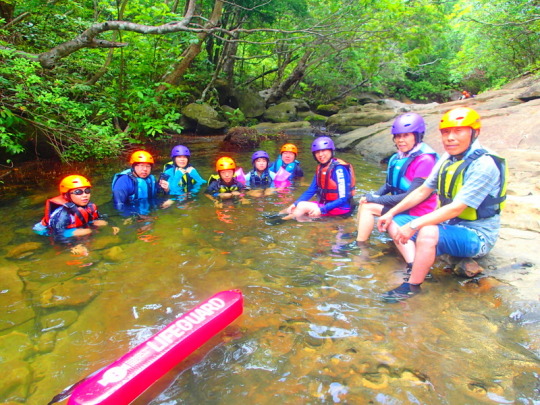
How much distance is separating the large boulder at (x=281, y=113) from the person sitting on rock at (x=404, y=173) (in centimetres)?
1714

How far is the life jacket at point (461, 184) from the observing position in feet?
11.0

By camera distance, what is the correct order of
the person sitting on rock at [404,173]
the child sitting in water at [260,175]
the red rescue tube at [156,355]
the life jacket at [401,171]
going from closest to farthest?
1. the red rescue tube at [156,355]
2. the person sitting on rock at [404,173]
3. the life jacket at [401,171]
4. the child sitting in water at [260,175]

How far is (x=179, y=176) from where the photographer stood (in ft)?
26.6

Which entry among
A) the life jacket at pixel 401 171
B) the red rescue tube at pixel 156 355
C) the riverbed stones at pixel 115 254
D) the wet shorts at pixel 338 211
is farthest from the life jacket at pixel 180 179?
the red rescue tube at pixel 156 355

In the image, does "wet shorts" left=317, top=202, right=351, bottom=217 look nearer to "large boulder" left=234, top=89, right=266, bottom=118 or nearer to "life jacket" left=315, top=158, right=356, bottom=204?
"life jacket" left=315, top=158, right=356, bottom=204

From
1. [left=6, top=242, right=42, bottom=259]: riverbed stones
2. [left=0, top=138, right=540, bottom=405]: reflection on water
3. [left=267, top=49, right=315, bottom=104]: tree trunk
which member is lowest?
[left=0, top=138, right=540, bottom=405]: reflection on water

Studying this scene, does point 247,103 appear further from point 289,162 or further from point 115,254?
point 115,254

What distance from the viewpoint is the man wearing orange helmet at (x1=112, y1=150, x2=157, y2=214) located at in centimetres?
677

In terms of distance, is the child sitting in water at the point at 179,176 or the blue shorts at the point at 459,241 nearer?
the blue shorts at the point at 459,241

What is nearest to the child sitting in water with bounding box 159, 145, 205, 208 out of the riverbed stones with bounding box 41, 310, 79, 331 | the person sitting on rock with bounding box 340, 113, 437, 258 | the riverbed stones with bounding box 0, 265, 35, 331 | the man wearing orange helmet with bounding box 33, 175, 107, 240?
the man wearing orange helmet with bounding box 33, 175, 107, 240

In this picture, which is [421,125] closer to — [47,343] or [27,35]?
[47,343]

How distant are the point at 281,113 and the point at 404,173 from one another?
58.7 ft

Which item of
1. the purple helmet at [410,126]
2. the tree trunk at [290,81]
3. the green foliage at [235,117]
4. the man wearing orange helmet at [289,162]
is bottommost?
the man wearing orange helmet at [289,162]

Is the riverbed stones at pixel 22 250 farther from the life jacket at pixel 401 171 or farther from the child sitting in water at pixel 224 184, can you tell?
the life jacket at pixel 401 171
